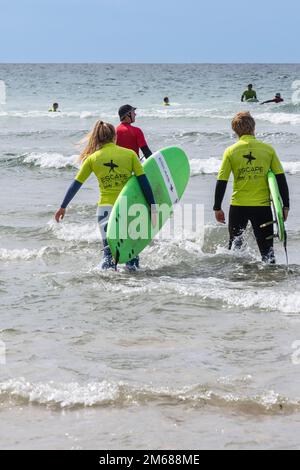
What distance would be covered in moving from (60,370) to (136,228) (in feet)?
9.49

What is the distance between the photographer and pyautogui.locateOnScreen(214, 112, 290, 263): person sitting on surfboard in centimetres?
726

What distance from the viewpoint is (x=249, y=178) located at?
289 inches

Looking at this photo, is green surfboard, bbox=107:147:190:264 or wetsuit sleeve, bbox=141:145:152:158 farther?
wetsuit sleeve, bbox=141:145:152:158

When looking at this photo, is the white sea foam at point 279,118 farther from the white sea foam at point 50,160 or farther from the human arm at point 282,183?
the human arm at point 282,183

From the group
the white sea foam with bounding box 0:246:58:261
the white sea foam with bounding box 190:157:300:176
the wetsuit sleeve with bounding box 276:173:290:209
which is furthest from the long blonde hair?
the white sea foam with bounding box 190:157:300:176

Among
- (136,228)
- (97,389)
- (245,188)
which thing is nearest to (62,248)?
(136,228)

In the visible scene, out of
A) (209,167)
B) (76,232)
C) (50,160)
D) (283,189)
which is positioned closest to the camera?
(283,189)

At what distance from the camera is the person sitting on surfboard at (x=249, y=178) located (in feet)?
23.8

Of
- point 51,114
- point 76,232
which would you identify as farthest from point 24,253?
point 51,114

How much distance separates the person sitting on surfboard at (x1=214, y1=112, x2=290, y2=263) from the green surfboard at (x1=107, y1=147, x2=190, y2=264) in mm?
788

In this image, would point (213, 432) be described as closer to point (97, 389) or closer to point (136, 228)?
point (97, 389)

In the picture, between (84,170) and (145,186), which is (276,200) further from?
(84,170)

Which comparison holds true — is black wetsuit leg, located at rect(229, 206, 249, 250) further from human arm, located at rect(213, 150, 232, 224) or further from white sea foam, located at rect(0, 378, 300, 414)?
white sea foam, located at rect(0, 378, 300, 414)

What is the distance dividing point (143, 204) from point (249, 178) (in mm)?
1042
